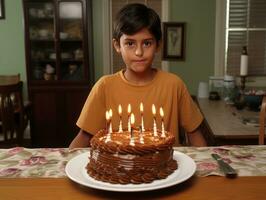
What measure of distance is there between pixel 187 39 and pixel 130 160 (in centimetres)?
341

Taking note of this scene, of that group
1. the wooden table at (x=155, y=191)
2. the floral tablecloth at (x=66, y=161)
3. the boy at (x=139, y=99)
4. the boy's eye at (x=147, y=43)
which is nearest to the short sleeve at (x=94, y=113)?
the boy at (x=139, y=99)

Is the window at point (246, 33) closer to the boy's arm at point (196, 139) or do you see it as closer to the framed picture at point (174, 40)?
→ the framed picture at point (174, 40)

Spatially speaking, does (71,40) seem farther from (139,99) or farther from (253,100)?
(139,99)

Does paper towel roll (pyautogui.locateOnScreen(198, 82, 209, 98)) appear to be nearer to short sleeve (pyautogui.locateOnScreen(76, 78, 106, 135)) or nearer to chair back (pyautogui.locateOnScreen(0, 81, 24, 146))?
chair back (pyautogui.locateOnScreen(0, 81, 24, 146))

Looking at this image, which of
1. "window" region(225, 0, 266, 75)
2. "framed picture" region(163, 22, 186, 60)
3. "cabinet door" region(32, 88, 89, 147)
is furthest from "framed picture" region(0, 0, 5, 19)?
"window" region(225, 0, 266, 75)

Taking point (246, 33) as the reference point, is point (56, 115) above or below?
below

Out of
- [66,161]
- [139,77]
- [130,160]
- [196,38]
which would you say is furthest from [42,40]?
[130,160]

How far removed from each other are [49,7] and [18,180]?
3606 millimetres

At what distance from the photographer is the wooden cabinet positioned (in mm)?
4168

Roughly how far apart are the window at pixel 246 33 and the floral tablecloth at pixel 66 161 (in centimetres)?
297

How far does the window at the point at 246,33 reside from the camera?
12.7 ft

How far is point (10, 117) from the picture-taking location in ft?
10.9

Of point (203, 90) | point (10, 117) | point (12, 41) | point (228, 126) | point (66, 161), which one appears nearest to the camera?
point (66, 161)

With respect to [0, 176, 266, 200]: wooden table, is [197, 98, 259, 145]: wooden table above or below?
below
